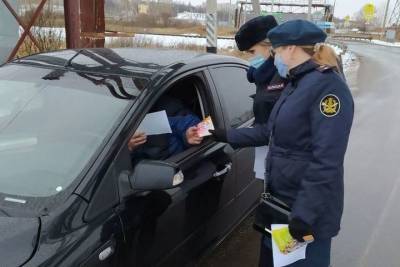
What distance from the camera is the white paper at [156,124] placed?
2.95m

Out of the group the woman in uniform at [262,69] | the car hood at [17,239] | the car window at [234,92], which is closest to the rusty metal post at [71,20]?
the car window at [234,92]

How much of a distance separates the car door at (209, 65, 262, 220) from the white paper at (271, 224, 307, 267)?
1.00 m

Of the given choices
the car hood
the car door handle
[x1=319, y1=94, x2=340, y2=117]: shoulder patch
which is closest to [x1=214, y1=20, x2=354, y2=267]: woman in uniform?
[x1=319, y1=94, x2=340, y2=117]: shoulder patch

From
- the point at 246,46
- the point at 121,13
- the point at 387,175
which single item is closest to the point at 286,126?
the point at 246,46

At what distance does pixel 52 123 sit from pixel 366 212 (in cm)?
367

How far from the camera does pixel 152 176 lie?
2289 millimetres

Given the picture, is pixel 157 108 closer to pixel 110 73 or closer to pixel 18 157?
pixel 110 73

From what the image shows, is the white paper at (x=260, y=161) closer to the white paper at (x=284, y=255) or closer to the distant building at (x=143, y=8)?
the white paper at (x=284, y=255)

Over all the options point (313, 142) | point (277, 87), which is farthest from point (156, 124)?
point (313, 142)

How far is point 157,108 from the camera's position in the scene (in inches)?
128

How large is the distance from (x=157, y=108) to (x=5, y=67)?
1067mm

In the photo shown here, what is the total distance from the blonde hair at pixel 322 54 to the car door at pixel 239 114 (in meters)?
1.10

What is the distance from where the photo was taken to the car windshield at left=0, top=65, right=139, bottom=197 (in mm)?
2281

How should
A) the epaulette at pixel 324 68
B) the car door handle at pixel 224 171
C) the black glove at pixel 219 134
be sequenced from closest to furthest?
1. the epaulette at pixel 324 68
2. the black glove at pixel 219 134
3. the car door handle at pixel 224 171
